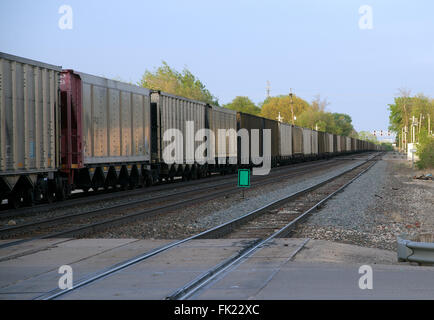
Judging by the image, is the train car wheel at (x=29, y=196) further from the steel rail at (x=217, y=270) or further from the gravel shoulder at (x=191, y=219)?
the steel rail at (x=217, y=270)

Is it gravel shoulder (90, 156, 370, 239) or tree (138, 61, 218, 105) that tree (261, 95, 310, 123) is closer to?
tree (138, 61, 218, 105)

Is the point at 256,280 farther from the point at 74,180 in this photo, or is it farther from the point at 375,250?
the point at 74,180

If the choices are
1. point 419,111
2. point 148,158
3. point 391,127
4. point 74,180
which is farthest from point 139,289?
point 391,127

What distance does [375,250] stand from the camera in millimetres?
9719

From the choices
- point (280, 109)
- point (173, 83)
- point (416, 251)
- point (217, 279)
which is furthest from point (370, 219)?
point (280, 109)

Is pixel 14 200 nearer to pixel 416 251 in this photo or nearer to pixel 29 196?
pixel 29 196

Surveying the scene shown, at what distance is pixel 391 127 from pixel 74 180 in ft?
439

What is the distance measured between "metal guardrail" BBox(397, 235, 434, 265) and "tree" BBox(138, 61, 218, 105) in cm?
8176

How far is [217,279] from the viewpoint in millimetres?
6871

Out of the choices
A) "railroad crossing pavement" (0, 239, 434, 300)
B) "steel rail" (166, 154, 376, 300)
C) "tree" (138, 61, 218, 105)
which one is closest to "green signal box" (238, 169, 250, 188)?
"steel rail" (166, 154, 376, 300)

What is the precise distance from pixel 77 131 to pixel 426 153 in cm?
3003

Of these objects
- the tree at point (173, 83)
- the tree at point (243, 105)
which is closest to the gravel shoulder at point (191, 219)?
the tree at point (173, 83)

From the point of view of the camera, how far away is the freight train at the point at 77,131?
48.4ft

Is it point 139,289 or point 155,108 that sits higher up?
point 155,108
